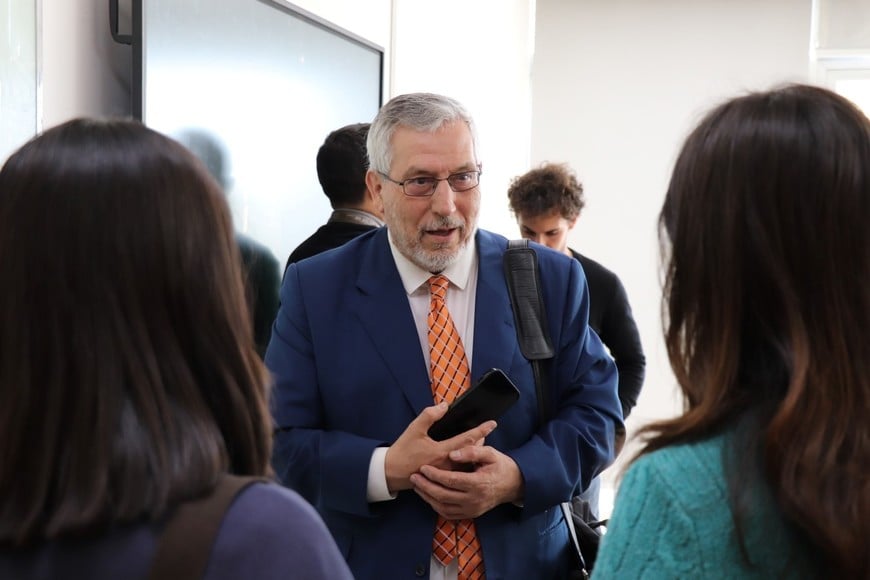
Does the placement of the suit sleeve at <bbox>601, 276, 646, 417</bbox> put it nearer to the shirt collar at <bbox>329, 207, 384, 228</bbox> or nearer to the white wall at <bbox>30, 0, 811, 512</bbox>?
the shirt collar at <bbox>329, 207, 384, 228</bbox>

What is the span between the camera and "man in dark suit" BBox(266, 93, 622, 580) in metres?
2.10

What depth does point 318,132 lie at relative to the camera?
13.7 feet

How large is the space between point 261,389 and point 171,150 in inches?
10.2

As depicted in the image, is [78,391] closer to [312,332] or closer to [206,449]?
[206,449]

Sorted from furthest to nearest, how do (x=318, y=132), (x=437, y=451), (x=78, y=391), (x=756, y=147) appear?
(x=318, y=132)
(x=437, y=451)
(x=756, y=147)
(x=78, y=391)

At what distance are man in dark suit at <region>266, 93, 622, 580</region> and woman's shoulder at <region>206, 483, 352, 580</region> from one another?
3.14ft

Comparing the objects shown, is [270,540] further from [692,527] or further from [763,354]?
[763,354]

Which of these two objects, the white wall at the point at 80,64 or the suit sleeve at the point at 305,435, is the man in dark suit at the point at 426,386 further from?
the white wall at the point at 80,64

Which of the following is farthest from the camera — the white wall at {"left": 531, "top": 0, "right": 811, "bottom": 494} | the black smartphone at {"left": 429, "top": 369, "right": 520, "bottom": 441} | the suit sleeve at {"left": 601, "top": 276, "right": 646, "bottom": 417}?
the white wall at {"left": 531, "top": 0, "right": 811, "bottom": 494}

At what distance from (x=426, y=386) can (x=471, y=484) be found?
0.79ft

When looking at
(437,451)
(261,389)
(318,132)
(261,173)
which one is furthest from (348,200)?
(261,389)

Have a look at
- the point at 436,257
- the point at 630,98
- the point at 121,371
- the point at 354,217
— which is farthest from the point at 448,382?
the point at 630,98

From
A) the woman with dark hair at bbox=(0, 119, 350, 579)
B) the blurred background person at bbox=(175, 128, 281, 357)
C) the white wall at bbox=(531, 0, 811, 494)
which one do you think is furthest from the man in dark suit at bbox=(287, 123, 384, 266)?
the white wall at bbox=(531, 0, 811, 494)

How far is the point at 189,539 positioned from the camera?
100 centimetres
